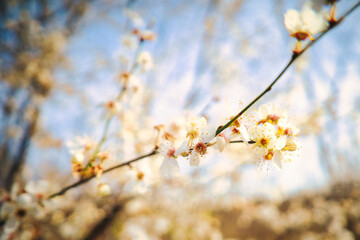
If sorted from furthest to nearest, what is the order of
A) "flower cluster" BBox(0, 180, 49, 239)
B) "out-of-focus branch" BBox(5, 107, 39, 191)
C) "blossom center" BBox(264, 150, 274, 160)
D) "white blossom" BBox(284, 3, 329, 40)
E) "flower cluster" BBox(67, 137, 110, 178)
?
"out-of-focus branch" BBox(5, 107, 39, 191) < "flower cluster" BBox(0, 180, 49, 239) < "flower cluster" BBox(67, 137, 110, 178) < "blossom center" BBox(264, 150, 274, 160) < "white blossom" BBox(284, 3, 329, 40)

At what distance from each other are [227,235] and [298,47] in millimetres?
6169

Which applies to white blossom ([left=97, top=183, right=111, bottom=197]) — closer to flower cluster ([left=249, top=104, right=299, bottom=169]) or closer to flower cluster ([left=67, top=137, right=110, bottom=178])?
flower cluster ([left=67, top=137, right=110, bottom=178])

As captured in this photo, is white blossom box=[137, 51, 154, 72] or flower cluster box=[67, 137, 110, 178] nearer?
flower cluster box=[67, 137, 110, 178]

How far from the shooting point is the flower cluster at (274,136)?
2.32ft

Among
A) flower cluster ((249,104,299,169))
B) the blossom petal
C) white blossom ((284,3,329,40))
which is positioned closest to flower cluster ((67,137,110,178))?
the blossom petal

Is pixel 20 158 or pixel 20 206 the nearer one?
pixel 20 206

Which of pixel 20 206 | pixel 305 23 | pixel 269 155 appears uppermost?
pixel 305 23

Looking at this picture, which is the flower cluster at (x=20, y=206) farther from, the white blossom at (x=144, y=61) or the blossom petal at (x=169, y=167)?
the white blossom at (x=144, y=61)

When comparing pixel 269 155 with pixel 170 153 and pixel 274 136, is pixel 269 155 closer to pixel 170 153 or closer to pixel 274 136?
pixel 274 136

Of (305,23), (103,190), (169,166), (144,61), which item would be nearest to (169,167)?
(169,166)

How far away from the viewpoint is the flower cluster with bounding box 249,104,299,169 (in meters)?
0.71

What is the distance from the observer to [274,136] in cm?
69

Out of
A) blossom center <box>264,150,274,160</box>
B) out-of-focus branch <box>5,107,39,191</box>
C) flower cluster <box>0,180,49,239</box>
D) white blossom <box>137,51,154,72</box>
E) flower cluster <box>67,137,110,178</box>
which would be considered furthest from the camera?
out-of-focus branch <box>5,107,39,191</box>

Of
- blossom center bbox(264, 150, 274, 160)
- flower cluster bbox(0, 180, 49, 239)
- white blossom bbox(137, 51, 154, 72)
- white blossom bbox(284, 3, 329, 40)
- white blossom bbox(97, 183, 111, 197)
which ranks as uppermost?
white blossom bbox(137, 51, 154, 72)
